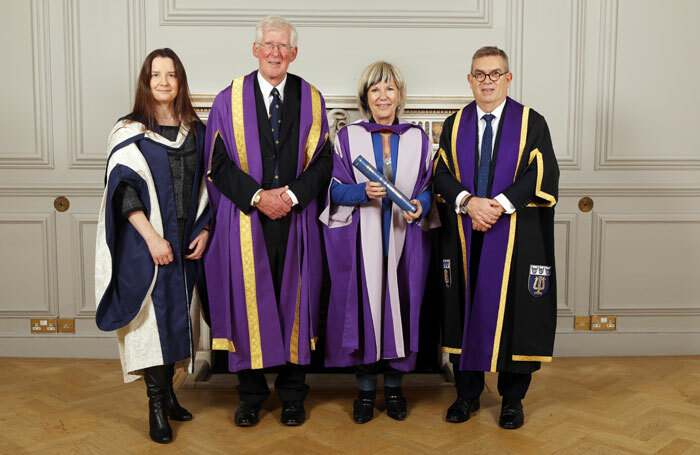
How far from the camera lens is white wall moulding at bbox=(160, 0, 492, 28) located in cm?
370

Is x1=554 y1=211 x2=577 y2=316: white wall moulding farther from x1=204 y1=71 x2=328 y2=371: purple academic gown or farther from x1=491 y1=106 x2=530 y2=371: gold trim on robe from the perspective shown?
x1=204 y1=71 x2=328 y2=371: purple academic gown

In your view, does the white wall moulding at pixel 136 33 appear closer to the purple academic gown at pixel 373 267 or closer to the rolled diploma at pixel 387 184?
the purple academic gown at pixel 373 267

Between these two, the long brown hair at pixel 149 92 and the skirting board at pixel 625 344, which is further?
the skirting board at pixel 625 344

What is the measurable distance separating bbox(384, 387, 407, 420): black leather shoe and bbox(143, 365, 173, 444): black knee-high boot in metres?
0.99

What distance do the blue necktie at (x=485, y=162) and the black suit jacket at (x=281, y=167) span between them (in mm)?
682

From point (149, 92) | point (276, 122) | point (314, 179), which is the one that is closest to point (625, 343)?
point (314, 179)

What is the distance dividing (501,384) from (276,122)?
160 centimetres

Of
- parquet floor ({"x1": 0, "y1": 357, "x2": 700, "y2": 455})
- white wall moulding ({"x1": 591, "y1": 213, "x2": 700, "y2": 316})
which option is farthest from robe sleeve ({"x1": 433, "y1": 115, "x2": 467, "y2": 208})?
white wall moulding ({"x1": 591, "y1": 213, "x2": 700, "y2": 316})

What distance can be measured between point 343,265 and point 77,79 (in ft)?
7.20

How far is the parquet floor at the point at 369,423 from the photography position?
2.57 m

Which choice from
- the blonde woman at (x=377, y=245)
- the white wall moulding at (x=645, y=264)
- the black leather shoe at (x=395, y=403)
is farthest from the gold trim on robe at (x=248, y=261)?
the white wall moulding at (x=645, y=264)

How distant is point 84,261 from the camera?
3840 mm

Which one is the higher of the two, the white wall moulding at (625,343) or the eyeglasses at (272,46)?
the eyeglasses at (272,46)

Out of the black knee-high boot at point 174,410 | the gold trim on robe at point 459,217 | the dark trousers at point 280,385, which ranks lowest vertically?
the black knee-high boot at point 174,410
